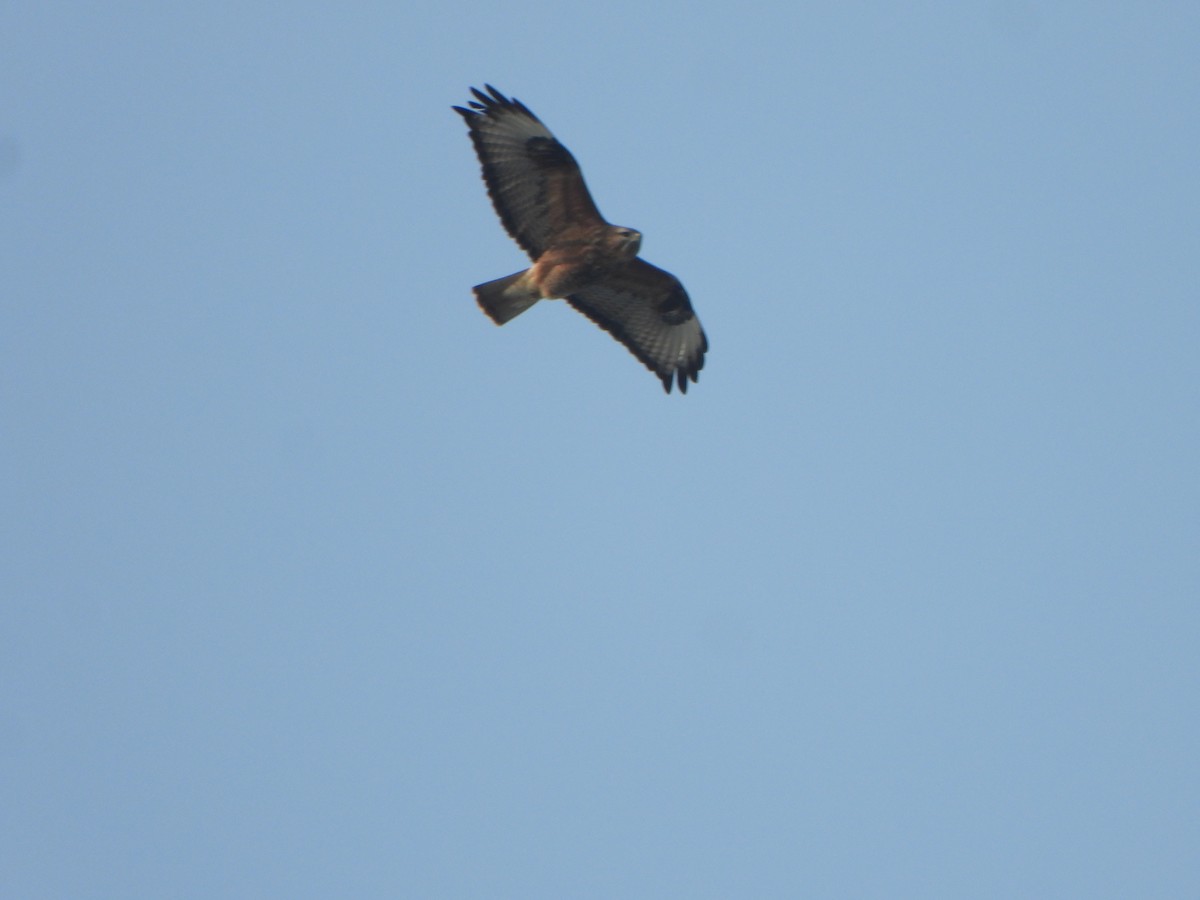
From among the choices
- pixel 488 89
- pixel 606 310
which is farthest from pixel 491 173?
pixel 606 310

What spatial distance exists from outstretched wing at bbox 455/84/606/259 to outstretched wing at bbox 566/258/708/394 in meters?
0.74

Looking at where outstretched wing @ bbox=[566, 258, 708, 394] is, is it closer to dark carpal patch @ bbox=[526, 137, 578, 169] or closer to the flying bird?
the flying bird

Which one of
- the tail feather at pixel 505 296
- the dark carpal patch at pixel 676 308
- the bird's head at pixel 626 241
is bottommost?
the tail feather at pixel 505 296

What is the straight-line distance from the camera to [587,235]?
35.4 feet

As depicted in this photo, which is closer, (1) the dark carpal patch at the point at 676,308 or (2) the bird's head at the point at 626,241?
(2) the bird's head at the point at 626,241

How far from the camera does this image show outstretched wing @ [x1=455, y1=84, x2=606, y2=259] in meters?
10.7

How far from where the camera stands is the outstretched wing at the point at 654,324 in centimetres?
1148

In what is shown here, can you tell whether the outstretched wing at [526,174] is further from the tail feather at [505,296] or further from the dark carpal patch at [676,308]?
the dark carpal patch at [676,308]

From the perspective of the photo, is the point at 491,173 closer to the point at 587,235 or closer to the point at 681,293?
the point at 587,235

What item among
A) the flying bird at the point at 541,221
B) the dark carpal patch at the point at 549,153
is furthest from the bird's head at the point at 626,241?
the dark carpal patch at the point at 549,153

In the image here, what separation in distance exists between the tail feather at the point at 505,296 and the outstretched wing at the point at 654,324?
2.11 feet

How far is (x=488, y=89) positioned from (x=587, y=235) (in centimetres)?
125

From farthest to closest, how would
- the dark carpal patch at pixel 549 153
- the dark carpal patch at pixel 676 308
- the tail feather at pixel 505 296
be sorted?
the dark carpal patch at pixel 676 308 → the tail feather at pixel 505 296 → the dark carpal patch at pixel 549 153

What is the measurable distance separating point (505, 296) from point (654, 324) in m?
1.33
